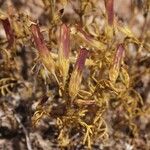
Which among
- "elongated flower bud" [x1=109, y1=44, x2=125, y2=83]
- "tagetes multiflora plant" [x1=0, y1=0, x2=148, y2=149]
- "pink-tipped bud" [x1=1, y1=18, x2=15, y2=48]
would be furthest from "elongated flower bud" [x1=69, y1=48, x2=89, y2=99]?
"pink-tipped bud" [x1=1, y1=18, x2=15, y2=48]

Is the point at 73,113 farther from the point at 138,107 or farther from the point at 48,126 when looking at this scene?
the point at 138,107

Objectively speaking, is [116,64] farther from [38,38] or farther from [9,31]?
[9,31]

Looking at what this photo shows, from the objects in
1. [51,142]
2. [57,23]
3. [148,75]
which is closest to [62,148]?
[51,142]

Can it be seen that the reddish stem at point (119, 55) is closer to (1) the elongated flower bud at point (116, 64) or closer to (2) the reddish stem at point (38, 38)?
(1) the elongated flower bud at point (116, 64)

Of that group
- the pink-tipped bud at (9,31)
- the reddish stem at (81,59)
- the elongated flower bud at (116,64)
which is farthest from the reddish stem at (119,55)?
the pink-tipped bud at (9,31)

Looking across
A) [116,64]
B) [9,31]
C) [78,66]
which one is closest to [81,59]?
[78,66]
